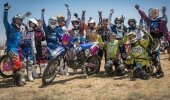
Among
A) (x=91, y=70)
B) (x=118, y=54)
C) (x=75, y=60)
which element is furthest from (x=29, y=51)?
(x=118, y=54)

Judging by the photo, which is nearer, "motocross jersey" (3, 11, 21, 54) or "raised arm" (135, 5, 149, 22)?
"motocross jersey" (3, 11, 21, 54)

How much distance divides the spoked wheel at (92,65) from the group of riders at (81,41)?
0.51 metres

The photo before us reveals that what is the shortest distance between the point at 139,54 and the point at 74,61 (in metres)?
2.43

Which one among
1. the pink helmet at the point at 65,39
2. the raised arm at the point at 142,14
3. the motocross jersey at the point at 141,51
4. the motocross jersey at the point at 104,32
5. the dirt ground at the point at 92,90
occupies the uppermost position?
the raised arm at the point at 142,14

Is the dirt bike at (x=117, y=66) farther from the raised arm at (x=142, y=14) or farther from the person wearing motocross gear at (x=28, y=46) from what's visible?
the person wearing motocross gear at (x=28, y=46)

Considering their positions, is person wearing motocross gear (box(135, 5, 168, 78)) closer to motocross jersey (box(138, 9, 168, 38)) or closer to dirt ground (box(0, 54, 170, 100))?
motocross jersey (box(138, 9, 168, 38))

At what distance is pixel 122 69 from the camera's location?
12.2 meters

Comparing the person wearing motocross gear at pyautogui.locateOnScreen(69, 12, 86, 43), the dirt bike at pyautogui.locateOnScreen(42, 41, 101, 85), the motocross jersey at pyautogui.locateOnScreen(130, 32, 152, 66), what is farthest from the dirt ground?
the person wearing motocross gear at pyautogui.locateOnScreen(69, 12, 86, 43)

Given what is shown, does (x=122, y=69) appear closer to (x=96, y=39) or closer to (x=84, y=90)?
(x=96, y=39)

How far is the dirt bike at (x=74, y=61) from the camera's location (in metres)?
10.5

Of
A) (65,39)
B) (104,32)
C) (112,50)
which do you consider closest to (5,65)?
(65,39)

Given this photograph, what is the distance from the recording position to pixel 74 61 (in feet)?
37.7

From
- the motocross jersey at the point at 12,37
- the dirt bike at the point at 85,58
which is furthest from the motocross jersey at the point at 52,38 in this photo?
the motocross jersey at the point at 12,37

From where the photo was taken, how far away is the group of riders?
10.9m
